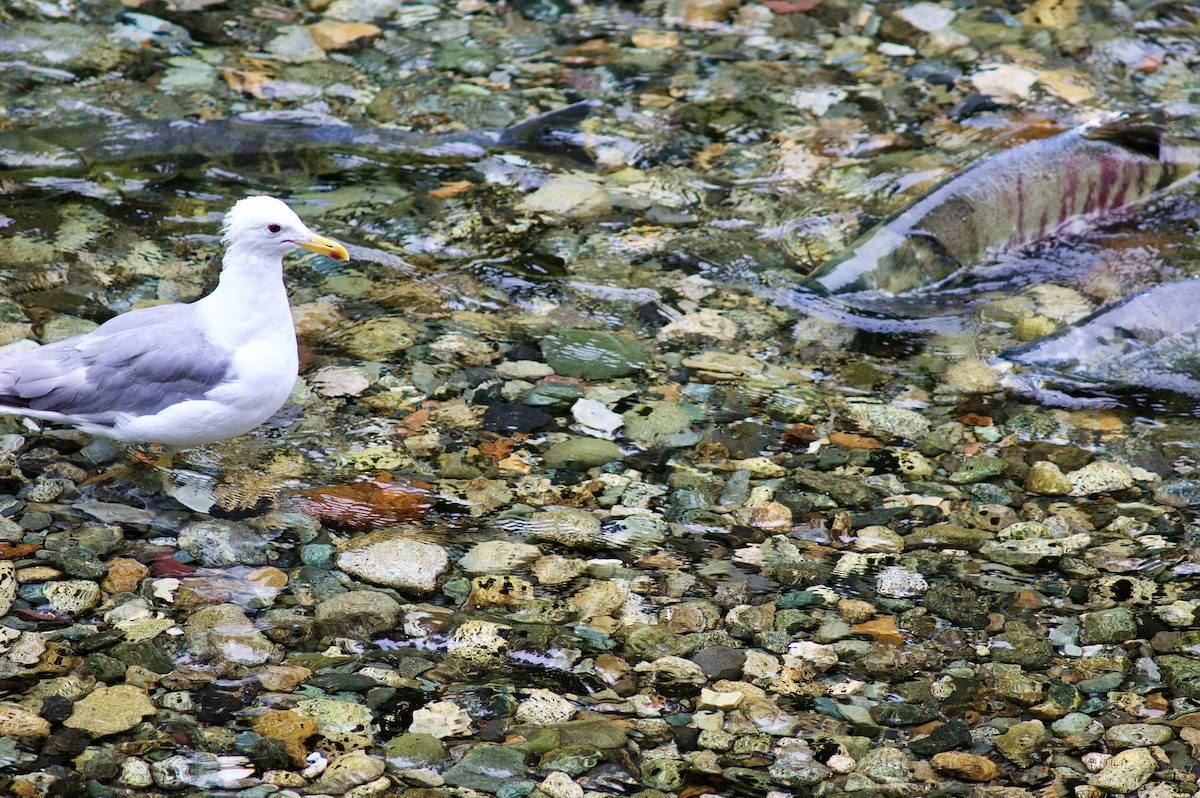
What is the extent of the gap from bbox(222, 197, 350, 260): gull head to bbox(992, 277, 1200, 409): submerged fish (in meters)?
3.71

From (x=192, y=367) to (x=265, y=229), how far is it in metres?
0.64

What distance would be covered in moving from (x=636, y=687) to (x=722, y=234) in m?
3.92

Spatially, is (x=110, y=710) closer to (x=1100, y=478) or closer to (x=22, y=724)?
(x=22, y=724)

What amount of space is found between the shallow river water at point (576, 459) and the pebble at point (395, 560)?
0.06 feet

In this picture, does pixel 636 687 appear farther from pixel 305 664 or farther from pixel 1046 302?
pixel 1046 302

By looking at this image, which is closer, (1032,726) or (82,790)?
(82,790)

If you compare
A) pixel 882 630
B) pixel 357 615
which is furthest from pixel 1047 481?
pixel 357 615

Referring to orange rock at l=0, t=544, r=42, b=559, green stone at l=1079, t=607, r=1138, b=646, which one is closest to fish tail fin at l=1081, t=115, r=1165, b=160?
green stone at l=1079, t=607, r=1138, b=646

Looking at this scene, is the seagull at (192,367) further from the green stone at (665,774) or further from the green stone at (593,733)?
the green stone at (665,774)

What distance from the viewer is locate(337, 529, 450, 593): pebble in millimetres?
4789

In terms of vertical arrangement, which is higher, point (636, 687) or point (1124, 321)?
point (1124, 321)

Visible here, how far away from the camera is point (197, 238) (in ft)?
23.3

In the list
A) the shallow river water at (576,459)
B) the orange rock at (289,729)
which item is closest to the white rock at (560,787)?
the shallow river water at (576,459)

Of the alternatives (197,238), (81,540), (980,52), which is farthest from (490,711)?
(980,52)
